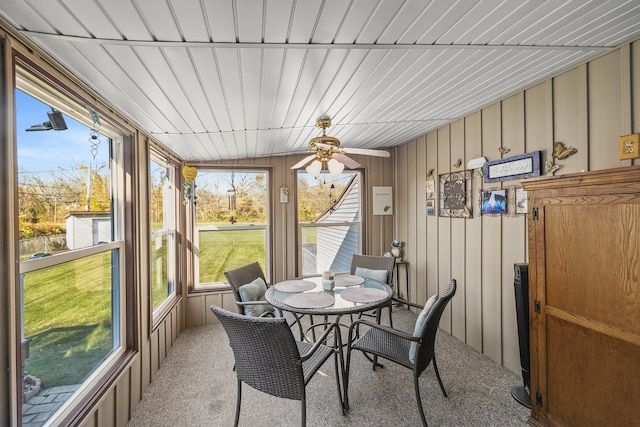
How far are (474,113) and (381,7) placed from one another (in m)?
2.18

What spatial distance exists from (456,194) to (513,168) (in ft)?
2.34

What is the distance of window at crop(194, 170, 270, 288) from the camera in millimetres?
3734

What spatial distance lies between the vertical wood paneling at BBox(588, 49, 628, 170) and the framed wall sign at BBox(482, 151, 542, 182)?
38cm

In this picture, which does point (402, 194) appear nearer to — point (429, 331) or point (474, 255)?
point (474, 255)

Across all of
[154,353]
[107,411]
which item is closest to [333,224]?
[154,353]

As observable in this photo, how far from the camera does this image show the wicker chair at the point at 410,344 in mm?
1878

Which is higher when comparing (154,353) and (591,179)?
(591,179)

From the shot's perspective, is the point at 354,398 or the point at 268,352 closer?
the point at 268,352

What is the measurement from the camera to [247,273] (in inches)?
117

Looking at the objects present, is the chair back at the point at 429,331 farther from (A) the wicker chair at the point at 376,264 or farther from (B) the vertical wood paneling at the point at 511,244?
(A) the wicker chair at the point at 376,264

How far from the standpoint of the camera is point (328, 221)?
14.0 feet

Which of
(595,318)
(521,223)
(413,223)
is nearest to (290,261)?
(413,223)

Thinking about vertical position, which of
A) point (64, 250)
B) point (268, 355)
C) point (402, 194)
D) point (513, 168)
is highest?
point (513, 168)

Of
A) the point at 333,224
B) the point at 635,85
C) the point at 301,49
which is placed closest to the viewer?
the point at 301,49
